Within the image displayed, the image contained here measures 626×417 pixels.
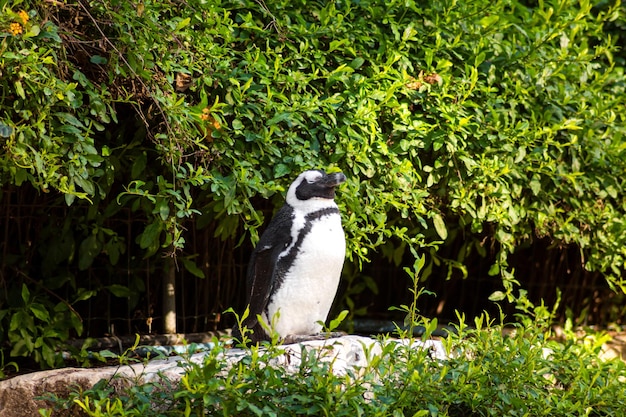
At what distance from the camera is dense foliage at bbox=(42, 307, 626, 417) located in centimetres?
315

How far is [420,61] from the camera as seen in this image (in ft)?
15.5

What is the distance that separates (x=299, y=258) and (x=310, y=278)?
98 mm

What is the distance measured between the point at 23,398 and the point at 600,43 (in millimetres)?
4147

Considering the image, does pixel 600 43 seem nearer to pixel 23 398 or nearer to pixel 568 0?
pixel 568 0

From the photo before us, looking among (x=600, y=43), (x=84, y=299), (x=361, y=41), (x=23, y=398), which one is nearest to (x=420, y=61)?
(x=361, y=41)

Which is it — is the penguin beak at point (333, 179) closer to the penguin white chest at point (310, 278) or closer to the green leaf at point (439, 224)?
the penguin white chest at point (310, 278)

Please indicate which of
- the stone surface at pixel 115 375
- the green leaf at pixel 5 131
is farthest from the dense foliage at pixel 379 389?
the green leaf at pixel 5 131

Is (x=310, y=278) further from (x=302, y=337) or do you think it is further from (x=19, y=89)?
(x=19, y=89)

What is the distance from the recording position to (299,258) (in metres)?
3.70

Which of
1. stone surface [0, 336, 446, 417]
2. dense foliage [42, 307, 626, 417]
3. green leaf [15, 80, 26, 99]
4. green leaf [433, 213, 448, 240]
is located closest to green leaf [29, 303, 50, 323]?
stone surface [0, 336, 446, 417]

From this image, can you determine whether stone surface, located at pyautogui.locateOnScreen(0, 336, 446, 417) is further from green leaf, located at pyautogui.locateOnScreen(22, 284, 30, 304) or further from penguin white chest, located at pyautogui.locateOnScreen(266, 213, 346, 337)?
green leaf, located at pyautogui.locateOnScreen(22, 284, 30, 304)

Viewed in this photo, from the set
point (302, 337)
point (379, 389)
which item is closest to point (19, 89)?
point (302, 337)

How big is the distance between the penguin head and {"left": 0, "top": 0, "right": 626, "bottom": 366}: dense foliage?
0.31 meters

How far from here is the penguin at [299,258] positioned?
369 centimetres
